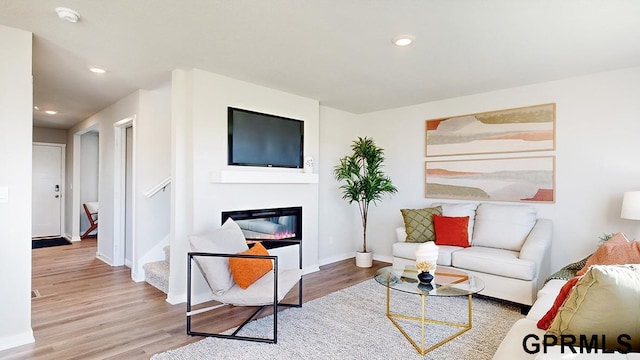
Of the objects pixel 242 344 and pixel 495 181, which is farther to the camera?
pixel 495 181

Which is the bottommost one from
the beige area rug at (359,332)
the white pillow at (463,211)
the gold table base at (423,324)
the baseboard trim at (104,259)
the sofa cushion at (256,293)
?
the baseboard trim at (104,259)

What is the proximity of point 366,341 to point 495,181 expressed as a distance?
2.69 m

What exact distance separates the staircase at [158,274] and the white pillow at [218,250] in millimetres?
1184

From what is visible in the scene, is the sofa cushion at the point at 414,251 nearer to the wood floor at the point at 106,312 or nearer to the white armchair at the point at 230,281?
the wood floor at the point at 106,312

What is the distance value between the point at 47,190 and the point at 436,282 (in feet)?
26.6

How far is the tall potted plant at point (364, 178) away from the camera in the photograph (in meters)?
4.78

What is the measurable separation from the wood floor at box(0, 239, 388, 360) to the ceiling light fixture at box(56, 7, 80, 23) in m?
2.35

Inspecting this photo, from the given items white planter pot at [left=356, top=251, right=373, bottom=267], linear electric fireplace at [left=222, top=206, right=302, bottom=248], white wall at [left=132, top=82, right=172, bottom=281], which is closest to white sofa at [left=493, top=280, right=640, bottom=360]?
linear electric fireplace at [left=222, top=206, right=302, bottom=248]

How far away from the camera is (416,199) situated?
189 inches

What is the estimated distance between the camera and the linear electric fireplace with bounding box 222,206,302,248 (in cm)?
371

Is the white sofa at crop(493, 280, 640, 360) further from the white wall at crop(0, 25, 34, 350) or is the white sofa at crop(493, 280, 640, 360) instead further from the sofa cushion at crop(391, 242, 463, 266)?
the white wall at crop(0, 25, 34, 350)

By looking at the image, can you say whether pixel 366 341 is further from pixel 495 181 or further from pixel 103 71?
pixel 103 71

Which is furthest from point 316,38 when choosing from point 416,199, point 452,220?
point 416,199

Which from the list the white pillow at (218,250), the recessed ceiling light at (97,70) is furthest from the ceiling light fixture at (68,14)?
the white pillow at (218,250)
